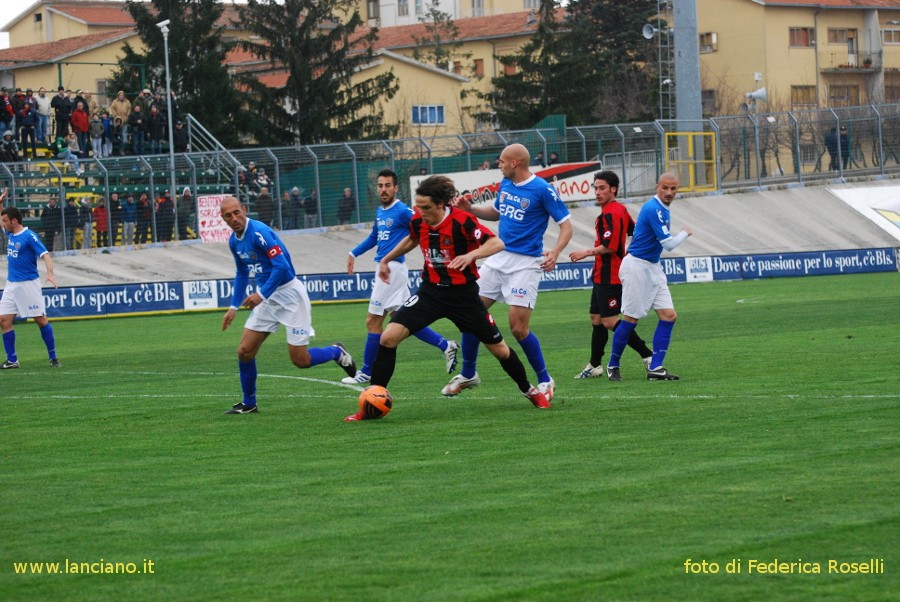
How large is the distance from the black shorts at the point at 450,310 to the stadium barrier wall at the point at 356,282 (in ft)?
68.4

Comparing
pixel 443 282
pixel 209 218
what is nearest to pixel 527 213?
pixel 443 282

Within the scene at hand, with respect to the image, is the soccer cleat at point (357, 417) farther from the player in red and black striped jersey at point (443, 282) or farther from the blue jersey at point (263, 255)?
the blue jersey at point (263, 255)

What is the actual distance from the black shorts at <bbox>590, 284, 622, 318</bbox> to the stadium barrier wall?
18151 mm

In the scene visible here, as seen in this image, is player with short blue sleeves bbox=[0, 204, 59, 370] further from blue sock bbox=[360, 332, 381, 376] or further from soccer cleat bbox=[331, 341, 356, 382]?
soccer cleat bbox=[331, 341, 356, 382]

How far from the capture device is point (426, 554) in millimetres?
6219

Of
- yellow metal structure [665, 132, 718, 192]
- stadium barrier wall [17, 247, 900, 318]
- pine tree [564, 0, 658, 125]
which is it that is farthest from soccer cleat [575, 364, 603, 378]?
pine tree [564, 0, 658, 125]

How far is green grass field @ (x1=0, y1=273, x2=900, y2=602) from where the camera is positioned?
583 cm

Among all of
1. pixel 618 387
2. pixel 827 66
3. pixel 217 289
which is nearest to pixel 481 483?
pixel 618 387

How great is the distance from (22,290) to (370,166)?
23857 mm

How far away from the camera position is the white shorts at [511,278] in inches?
472

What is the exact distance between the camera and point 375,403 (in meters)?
10.9

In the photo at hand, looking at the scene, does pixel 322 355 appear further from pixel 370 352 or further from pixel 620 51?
pixel 620 51

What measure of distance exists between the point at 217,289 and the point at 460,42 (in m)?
55.3

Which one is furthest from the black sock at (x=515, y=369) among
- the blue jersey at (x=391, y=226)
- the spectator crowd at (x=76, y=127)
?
the spectator crowd at (x=76, y=127)
